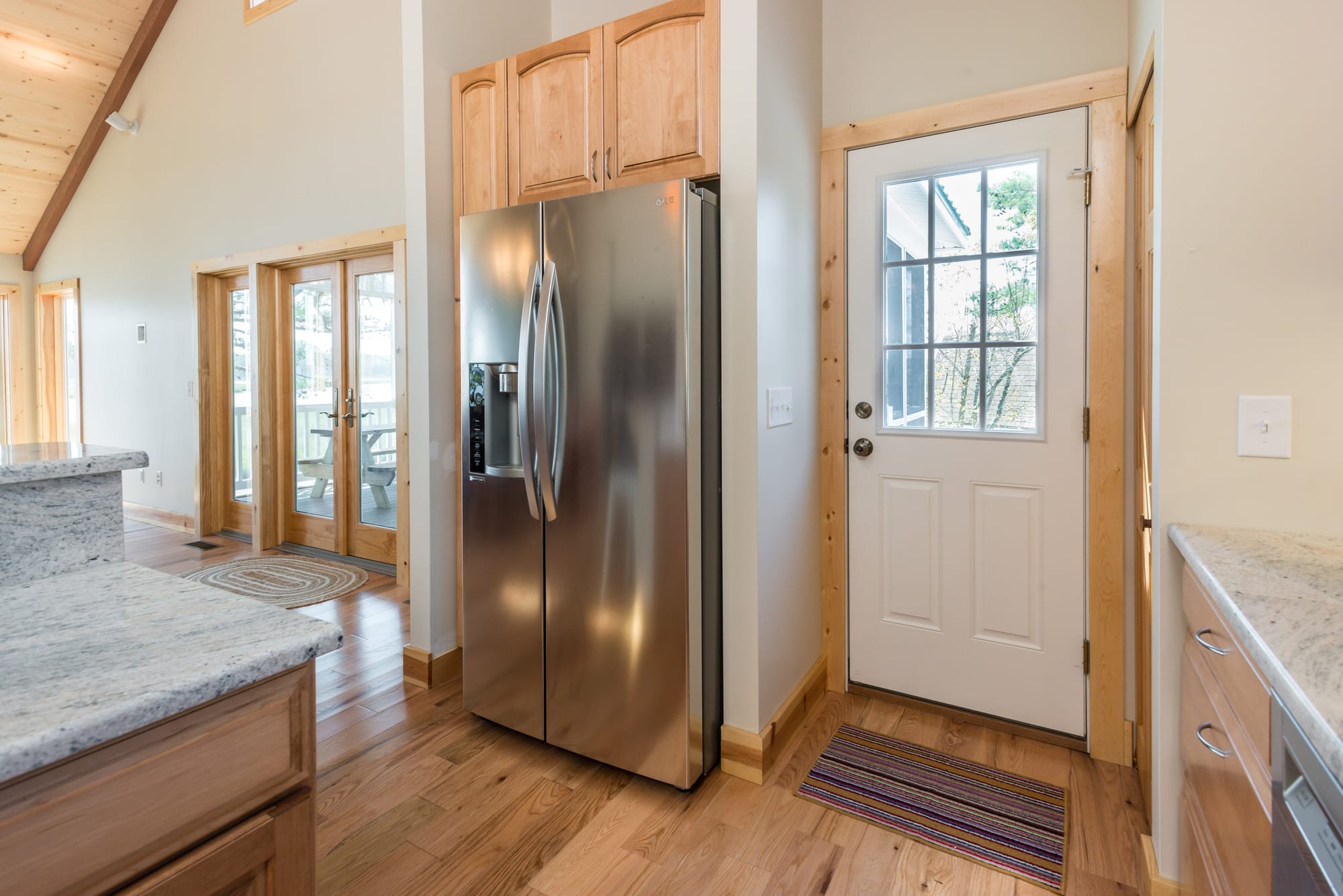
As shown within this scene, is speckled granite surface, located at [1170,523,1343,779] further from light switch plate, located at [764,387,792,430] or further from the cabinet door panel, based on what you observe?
the cabinet door panel

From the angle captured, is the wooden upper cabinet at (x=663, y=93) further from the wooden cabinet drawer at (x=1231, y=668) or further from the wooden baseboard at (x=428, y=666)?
the wooden baseboard at (x=428, y=666)

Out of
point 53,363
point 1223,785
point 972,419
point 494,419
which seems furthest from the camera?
point 53,363

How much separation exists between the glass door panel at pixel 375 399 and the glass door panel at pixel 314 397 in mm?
213

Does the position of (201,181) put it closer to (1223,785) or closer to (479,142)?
(479,142)

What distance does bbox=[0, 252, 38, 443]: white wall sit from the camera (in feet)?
21.5

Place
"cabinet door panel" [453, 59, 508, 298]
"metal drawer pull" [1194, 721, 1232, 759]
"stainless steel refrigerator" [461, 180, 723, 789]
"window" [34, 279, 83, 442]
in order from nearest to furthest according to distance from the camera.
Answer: "metal drawer pull" [1194, 721, 1232, 759] < "stainless steel refrigerator" [461, 180, 723, 789] < "cabinet door panel" [453, 59, 508, 298] < "window" [34, 279, 83, 442]

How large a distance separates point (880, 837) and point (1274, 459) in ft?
4.19

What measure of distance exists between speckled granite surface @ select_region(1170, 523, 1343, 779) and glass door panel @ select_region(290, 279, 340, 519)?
4.45 m

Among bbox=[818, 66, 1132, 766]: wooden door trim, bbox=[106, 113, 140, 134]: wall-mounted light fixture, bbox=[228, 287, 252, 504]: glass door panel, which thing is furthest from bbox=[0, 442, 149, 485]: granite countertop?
bbox=[106, 113, 140, 134]: wall-mounted light fixture

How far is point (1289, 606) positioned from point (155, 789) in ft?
4.74

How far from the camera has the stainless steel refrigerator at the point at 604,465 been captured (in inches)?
76.0

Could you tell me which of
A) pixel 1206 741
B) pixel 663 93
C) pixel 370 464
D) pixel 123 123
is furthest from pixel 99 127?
pixel 1206 741

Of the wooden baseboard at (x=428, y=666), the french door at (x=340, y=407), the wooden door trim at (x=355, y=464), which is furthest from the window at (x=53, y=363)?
the wooden baseboard at (x=428, y=666)

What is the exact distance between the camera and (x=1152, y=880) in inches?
59.6
